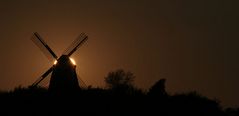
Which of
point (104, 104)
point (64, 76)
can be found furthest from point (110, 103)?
point (64, 76)

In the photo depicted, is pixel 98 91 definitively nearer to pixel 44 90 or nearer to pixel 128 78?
pixel 44 90

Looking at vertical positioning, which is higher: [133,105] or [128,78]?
[128,78]

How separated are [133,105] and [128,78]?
129ft

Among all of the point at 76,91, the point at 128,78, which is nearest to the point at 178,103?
the point at 76,91

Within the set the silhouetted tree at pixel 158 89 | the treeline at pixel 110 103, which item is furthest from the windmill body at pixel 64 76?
the silhouetted tree at pixel 158 89

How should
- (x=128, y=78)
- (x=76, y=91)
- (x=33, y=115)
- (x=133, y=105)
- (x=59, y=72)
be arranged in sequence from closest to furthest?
(x=33, y=115) → (x=133, y=105) → (x=76, y=91) → (x=59, y=72) → (x=128, y=78)

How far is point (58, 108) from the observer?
49.1m

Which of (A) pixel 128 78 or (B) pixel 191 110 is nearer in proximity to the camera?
(B) pixel 191 110

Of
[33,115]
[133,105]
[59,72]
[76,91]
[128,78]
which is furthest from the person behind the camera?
[128,78]

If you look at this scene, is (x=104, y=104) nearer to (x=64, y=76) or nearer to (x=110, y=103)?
(x=110, y=103)

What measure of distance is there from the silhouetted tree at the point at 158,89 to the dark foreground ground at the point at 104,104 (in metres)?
0.28

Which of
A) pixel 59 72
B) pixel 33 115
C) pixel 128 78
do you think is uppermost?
pixel 128 78

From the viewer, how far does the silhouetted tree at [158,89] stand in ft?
179

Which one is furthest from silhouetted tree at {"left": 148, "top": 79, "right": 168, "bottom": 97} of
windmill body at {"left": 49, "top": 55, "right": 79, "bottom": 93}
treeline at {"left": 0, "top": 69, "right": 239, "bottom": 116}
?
windmill body at {"left": 49, "top": 55, "right": 79, "bottom": 93}
